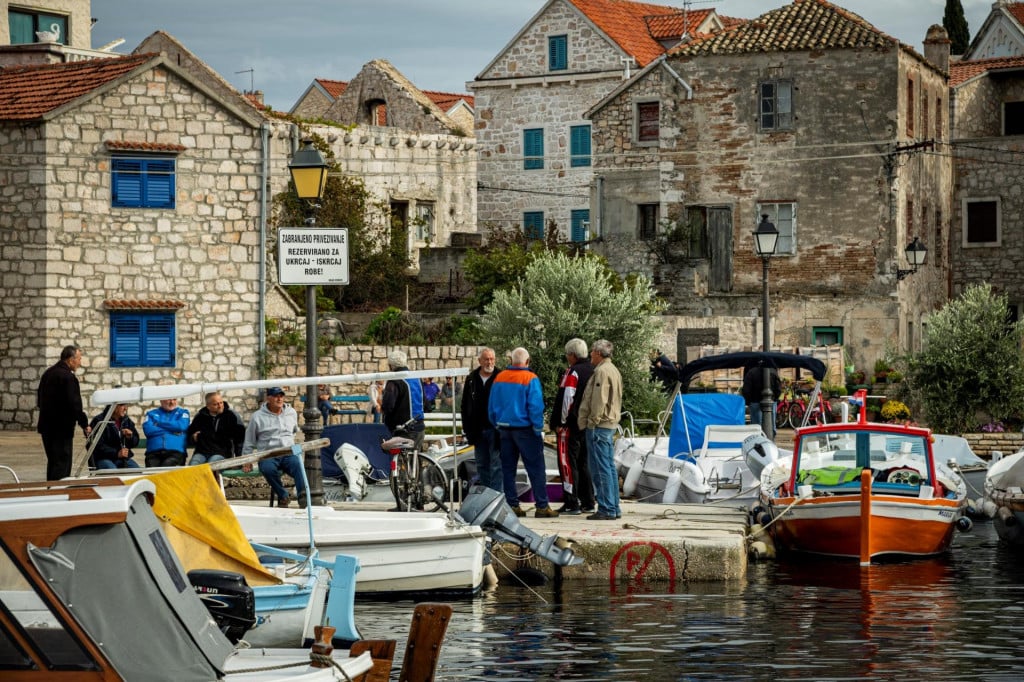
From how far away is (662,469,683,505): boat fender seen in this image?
2069 cm

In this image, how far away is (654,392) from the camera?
99.5 feet

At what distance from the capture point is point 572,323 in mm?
30031

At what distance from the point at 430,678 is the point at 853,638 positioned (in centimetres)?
468

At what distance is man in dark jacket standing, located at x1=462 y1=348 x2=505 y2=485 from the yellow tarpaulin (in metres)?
6.60

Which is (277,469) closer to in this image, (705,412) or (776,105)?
(705,412)

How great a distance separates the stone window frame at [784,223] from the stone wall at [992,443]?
12.9 meters

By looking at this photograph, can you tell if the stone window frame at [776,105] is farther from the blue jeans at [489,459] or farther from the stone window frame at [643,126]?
the blue jeans at [489,459]

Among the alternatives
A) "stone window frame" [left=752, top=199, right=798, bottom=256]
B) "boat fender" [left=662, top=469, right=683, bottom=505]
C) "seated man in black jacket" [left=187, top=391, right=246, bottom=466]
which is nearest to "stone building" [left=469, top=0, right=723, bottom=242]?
"stone window frame" [left=752, top=199, right=798, bottom=256]

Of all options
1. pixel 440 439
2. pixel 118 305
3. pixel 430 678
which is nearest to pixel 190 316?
pixel 118 305

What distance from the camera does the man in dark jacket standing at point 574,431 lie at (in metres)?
17.5

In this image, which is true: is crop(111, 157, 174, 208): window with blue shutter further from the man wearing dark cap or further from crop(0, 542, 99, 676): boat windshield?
crop(0, 542, 99, 676): boat windshield

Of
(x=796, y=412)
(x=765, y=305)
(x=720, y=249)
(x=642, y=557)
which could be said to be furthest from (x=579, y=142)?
(x=642, y=557)

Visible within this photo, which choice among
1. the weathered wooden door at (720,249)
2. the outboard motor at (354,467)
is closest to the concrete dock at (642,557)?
the outboard motor at (354,467)

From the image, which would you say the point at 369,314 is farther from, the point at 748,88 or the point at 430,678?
the point at 430,678
